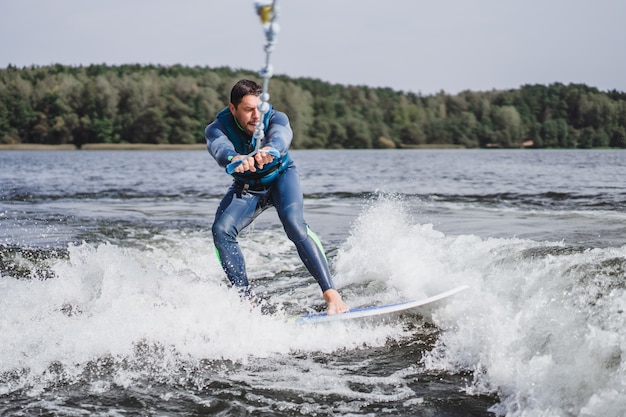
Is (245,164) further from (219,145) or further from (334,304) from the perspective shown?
(334,304)

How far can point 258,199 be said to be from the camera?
6.79 metres

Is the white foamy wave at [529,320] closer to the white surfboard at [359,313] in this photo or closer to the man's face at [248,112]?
the white surfboard at [359,313]

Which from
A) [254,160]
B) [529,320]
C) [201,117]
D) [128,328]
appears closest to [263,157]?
[254,160]

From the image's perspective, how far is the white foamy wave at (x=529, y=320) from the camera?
458cm

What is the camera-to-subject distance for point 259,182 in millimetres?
6703

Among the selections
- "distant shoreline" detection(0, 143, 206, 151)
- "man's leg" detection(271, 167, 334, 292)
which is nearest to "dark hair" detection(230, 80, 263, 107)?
"man's leg" detection(271, 167, 334, 292)

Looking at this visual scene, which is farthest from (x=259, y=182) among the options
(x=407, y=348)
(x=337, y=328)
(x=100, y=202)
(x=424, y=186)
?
(x=424, y=186)

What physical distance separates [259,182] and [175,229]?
717cm

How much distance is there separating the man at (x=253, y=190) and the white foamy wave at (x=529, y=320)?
1.25m

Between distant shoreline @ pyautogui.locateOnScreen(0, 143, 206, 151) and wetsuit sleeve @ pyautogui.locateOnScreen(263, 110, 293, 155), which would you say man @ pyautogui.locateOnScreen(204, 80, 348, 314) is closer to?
wetsuit sleeve @ pyautogui.locateOnScreen(263, 110, 293, 155)

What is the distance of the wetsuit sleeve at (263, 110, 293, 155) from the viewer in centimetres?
624

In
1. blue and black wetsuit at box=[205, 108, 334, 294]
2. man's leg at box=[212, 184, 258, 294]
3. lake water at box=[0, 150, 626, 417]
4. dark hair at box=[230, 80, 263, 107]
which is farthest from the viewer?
man's leg at box=[212, 184, 258, 294]

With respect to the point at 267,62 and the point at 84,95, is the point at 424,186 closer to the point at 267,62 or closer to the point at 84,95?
the point at 267,62

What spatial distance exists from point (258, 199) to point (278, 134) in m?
0.76
